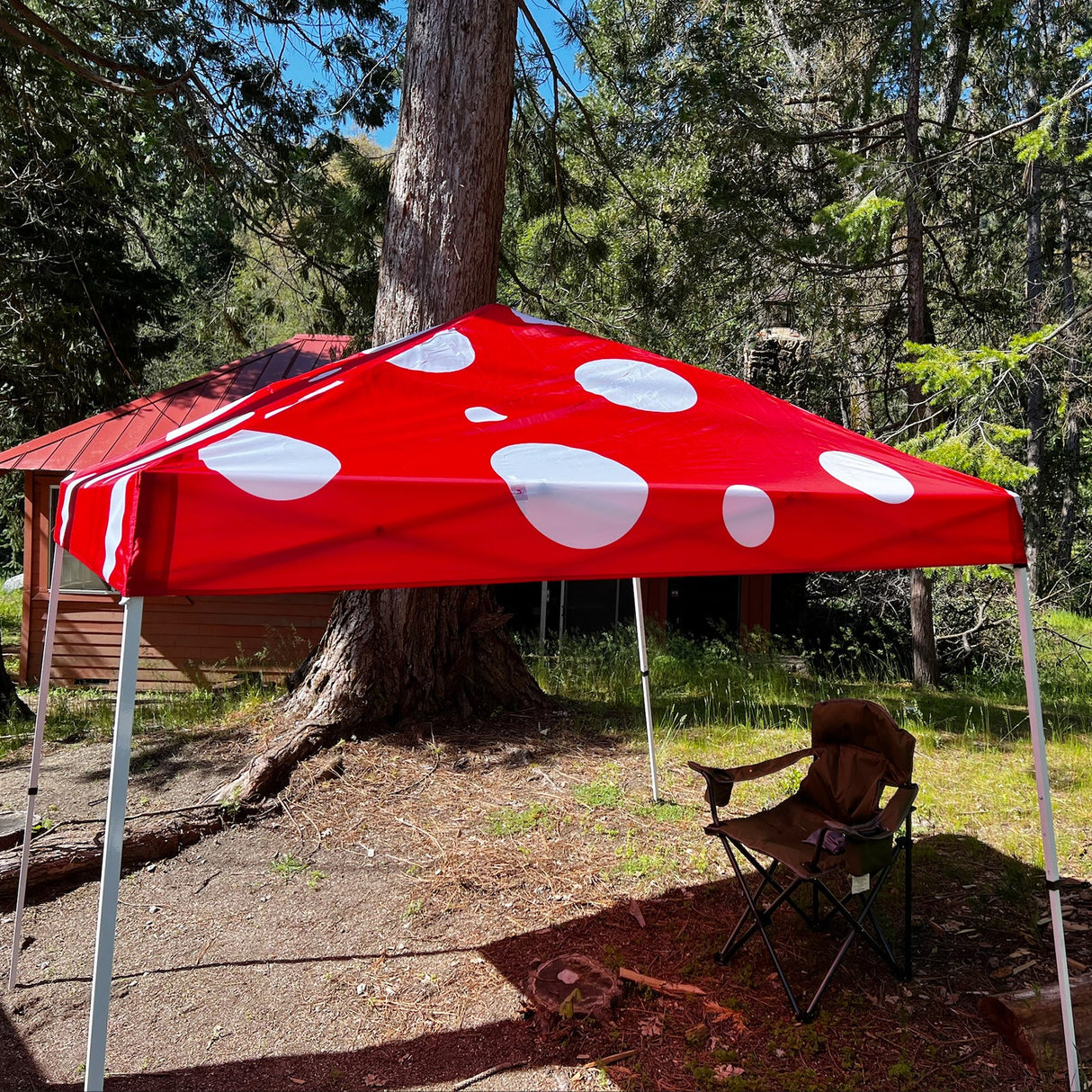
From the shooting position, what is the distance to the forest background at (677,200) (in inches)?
292

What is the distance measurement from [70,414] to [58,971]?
9812 millimetres

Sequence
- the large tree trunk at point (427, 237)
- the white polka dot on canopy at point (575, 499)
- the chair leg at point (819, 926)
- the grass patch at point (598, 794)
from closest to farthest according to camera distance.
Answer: the white polka dot on canopy at point (575, 499)
the chair leg at point (819, 926)
the grass patch at point (598, 794)
the large tree trunk at point (427, 237)

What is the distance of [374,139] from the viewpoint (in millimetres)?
9086

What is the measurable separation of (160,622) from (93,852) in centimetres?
573

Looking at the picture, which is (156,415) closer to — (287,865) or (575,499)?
(287,865)

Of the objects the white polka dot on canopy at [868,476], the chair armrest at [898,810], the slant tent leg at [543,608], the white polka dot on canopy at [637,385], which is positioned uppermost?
the white polka dot on canopy at [637,385]

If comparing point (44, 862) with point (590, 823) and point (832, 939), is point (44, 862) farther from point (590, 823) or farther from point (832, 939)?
point (832, 939)

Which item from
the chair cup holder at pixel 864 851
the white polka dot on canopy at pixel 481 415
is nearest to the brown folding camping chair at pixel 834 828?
the chair cup holder at pixel 864 851

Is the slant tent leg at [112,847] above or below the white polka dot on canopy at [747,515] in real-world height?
below

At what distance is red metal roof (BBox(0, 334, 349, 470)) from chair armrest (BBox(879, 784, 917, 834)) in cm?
667

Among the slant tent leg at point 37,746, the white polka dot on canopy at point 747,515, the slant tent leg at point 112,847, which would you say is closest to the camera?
the slant tent leg at point 112,847

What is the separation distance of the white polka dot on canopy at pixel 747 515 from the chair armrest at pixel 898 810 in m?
1.19

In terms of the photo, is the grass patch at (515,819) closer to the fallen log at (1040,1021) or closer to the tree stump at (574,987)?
the tree stump at (574,987)

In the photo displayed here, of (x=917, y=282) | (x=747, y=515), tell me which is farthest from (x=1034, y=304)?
(x=747, y=515)
